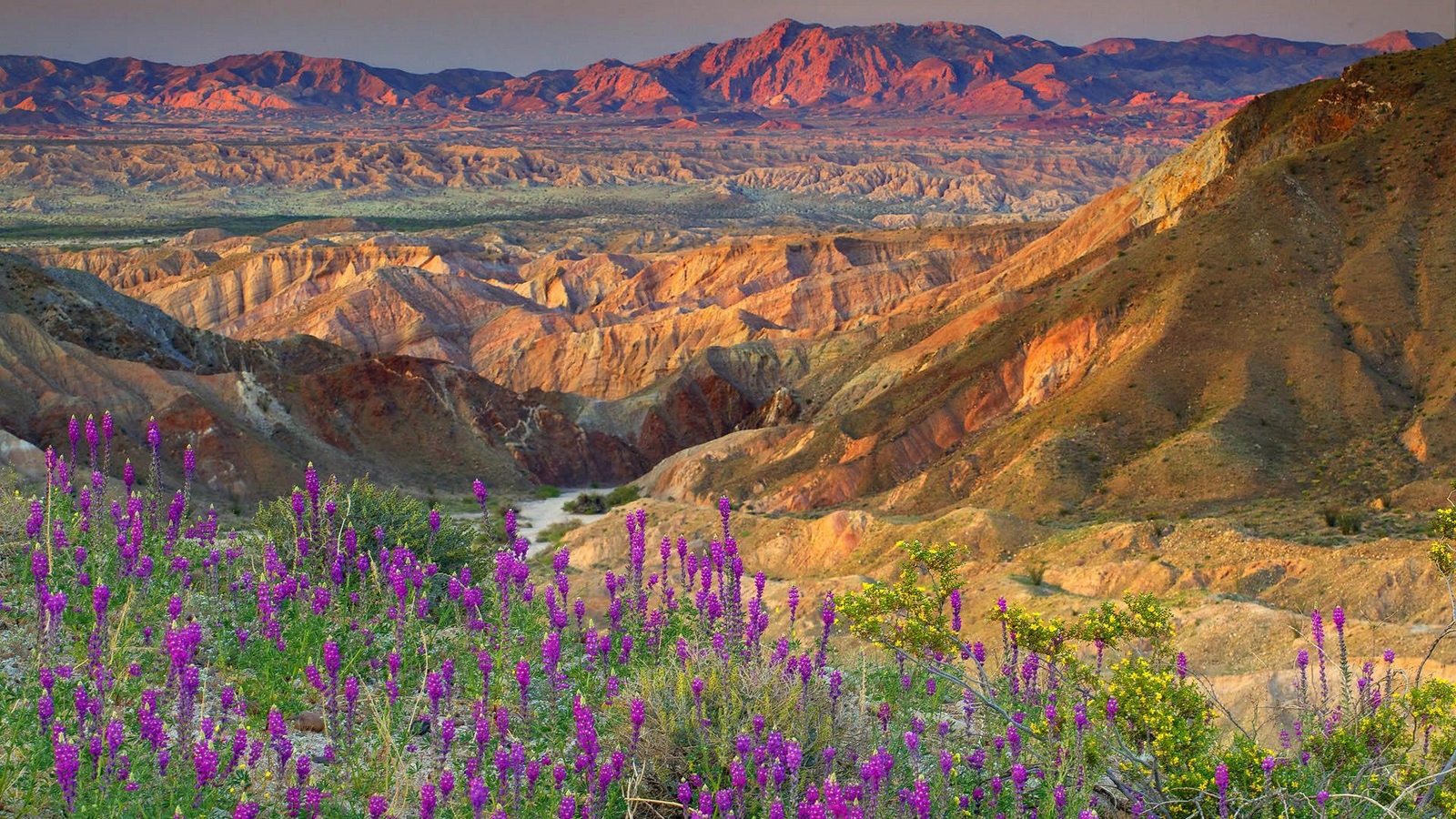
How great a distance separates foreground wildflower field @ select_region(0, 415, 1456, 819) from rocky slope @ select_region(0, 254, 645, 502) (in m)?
35.5

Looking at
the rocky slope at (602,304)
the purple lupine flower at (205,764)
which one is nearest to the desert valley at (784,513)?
the purple lupine flower at (205,764)

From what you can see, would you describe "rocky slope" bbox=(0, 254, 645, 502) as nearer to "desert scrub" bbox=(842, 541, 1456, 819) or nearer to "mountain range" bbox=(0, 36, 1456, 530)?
"mountain range" bbox=(0, 36, 1456, 530)

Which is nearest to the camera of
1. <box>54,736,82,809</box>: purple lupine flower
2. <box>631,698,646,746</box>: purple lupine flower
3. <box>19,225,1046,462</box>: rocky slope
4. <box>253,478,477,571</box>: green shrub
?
<box>54,736,82,809</box>: purple lupine flower

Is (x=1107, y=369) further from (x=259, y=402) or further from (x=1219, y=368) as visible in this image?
(x=259, y=402)

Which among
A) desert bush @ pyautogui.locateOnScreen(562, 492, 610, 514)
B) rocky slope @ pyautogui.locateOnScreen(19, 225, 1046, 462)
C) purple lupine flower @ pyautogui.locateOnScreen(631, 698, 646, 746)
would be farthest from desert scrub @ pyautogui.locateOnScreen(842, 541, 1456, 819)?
rocky slope @ pyautogui.locateOnScreen(19, 225, 1046, 462)

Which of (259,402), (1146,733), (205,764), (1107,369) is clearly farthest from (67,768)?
(259,402)

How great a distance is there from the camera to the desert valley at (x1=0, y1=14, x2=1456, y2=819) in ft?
25.0

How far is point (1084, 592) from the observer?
28.3 metres

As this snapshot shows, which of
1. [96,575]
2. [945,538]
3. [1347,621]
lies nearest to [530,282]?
[945,538]

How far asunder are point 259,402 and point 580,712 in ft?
167

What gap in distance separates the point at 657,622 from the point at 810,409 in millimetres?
55727

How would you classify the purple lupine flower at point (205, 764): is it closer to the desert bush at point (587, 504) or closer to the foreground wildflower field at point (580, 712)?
the foreground wildflower field at point (580, 712)

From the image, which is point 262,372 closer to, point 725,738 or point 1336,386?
point 1336,386

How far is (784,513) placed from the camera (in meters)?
47.4
